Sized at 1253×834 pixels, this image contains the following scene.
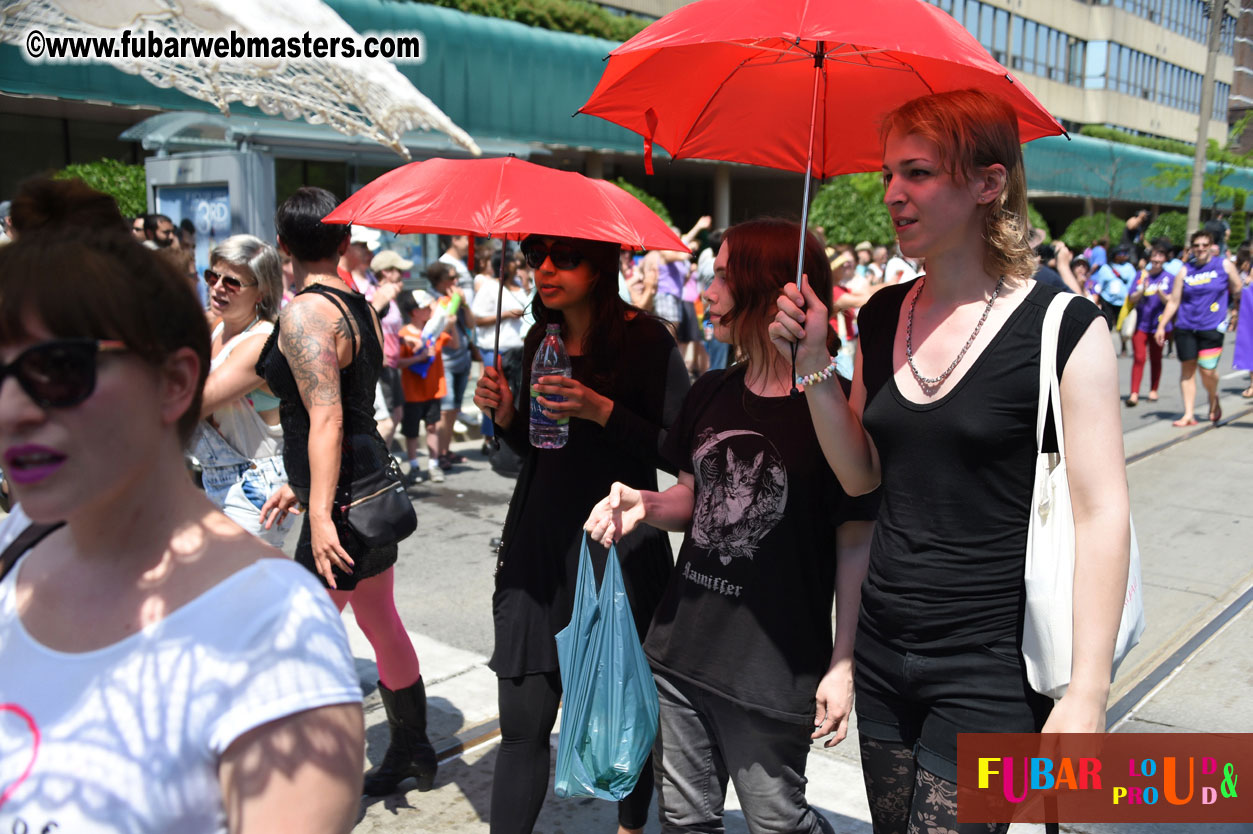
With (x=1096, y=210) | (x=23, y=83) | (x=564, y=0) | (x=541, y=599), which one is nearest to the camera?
(x=541, y=599)

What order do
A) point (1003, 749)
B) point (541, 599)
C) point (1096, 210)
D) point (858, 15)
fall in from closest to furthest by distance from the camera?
1. point (1003, 749)
2. point (858, 15)
3. point (541, 599)
4. point (1096, 210)

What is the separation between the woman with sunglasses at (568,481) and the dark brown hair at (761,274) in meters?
0.49

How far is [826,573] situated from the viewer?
2.52 metres

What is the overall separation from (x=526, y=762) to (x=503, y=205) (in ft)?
5.51

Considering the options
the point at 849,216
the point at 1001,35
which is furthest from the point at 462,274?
the point at 1001,35

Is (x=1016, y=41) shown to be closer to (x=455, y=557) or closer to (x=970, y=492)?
(x=455, y=557)

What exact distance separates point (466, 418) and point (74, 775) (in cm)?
997

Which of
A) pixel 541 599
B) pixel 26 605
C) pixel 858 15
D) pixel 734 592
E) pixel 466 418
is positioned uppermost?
pixel 858 15

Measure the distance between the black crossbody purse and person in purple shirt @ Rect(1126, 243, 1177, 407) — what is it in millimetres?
10636

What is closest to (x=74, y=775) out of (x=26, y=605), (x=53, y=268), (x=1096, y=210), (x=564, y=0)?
(x=26, y=605)

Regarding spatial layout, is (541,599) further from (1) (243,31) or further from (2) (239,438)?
(1) (243,31)

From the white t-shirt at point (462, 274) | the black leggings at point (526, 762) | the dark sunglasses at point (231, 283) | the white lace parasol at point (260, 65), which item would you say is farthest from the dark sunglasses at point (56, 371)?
the white t-shirt at point (462, 274)

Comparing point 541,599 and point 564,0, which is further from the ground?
point 564,0

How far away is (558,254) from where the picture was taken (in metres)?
3.14
